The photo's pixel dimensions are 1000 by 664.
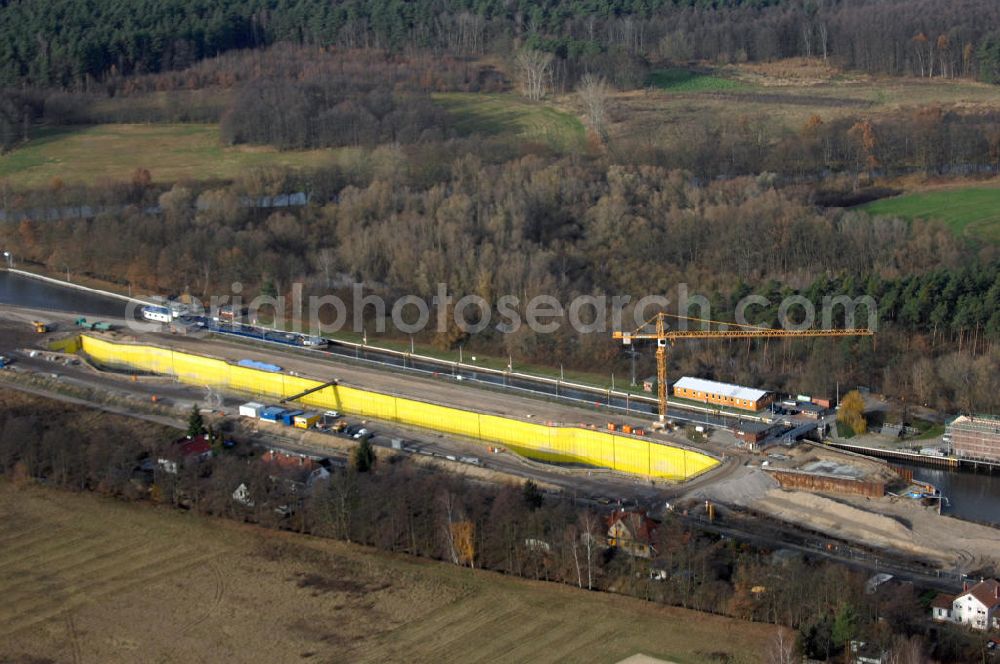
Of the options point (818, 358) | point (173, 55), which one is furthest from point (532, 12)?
point (818, 358)

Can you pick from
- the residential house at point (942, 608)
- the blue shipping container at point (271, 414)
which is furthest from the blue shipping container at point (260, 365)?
the residential house at point (942, 608)

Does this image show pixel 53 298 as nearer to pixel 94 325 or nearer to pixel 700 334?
pixel 94 325

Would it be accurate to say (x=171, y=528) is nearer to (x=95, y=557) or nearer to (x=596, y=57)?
(x=95, y=557)

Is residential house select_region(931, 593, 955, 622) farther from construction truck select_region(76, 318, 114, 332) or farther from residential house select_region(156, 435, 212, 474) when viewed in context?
construction truck select_region(76, 318, 114, 332)

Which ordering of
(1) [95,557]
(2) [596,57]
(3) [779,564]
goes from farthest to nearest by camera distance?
(2) [596,57] < (1) [95,557] < (3) [779,564]

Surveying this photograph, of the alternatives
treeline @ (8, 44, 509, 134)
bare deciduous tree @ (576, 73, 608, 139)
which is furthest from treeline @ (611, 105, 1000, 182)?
treeline @ (8, 44, 509, 134)
